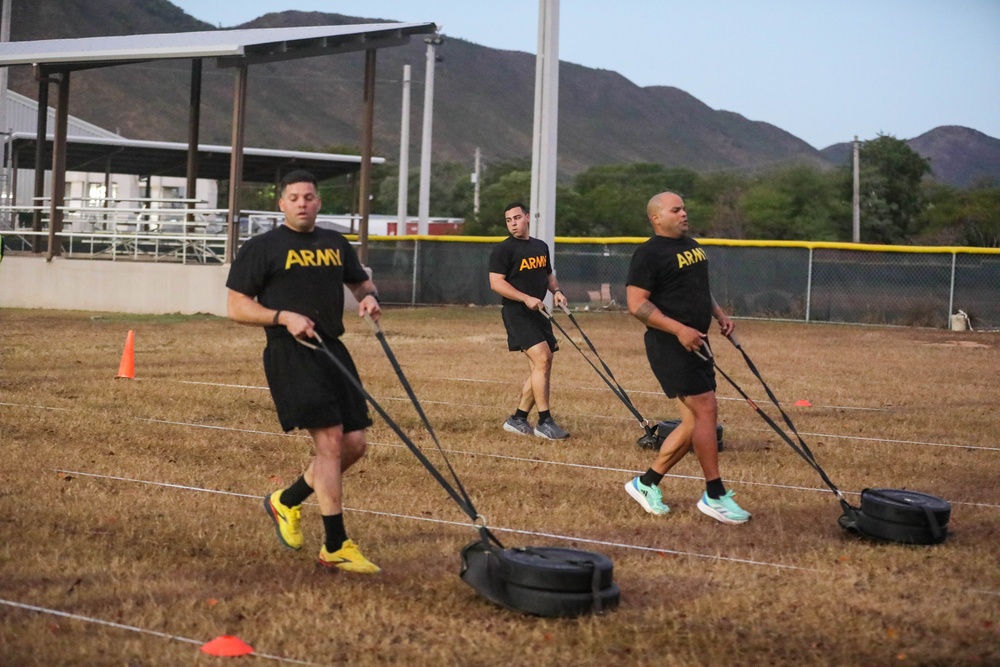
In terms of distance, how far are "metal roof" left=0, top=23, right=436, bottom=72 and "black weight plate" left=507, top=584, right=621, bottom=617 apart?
67.3 ft

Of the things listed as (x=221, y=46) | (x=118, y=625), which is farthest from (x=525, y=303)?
(x=221, y=46)

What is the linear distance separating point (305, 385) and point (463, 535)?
1.43m

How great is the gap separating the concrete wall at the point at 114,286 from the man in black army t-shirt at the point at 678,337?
18886mm

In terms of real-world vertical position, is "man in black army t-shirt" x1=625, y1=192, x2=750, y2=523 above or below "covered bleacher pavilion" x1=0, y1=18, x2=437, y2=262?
below

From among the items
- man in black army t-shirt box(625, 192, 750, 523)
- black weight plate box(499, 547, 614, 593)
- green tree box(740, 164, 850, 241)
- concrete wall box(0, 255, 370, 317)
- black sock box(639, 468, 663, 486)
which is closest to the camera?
black weight plate box(499, 547, 614, 593)

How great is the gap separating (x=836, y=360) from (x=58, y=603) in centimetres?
1554

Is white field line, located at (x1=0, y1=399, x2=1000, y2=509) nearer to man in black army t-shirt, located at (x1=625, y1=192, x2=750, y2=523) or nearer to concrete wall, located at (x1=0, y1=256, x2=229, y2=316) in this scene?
man in black army t-shirt, located at (x1=625, y1=192, x2=750, y2=523)

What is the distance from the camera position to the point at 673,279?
25.4 feet

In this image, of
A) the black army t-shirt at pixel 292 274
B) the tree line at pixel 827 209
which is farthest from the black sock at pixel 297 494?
the tree line at pixel 827 209

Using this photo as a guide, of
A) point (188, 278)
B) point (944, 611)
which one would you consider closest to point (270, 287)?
point (944, 611)

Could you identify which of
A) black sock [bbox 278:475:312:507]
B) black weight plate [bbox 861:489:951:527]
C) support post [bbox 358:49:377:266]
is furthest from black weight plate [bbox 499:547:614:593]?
support post [bbox 358:49:377:266]

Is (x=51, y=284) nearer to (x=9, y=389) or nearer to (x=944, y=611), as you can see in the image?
(x=9, y=389)

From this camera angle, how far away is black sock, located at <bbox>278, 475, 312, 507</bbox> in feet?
21.5

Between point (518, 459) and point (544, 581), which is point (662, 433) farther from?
point (544, 581)
